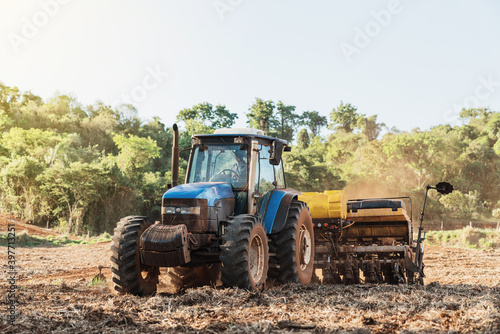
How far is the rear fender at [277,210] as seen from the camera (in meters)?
7.50

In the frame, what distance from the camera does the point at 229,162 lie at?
7.58m

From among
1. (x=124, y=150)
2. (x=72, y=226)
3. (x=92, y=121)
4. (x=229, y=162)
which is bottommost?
(x=72, y=226)

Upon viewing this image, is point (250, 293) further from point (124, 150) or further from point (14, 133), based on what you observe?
point (14, 133)

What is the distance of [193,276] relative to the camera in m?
7.55

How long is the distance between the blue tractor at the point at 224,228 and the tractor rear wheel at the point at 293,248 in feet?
0.05

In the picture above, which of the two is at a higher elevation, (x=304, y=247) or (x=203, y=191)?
(x=203, y=191)

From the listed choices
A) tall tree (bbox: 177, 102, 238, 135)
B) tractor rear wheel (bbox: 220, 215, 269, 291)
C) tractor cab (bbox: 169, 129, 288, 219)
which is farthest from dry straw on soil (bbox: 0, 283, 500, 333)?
tall tree (bbox: 177, 102, 238, 135)

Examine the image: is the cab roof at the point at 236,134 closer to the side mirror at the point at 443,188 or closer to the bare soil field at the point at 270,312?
the bare soil field at the point at 270,312

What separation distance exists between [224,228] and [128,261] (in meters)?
1.36

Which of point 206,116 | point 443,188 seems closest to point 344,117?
point 206,116

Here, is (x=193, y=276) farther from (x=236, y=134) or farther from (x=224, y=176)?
(x=236, y=134)

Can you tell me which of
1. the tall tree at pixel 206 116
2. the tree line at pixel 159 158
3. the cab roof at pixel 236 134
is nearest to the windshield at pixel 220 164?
the cab roof at pixel 236 134

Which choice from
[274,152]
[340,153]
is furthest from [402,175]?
[274,152]

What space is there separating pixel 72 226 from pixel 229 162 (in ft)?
89.1
